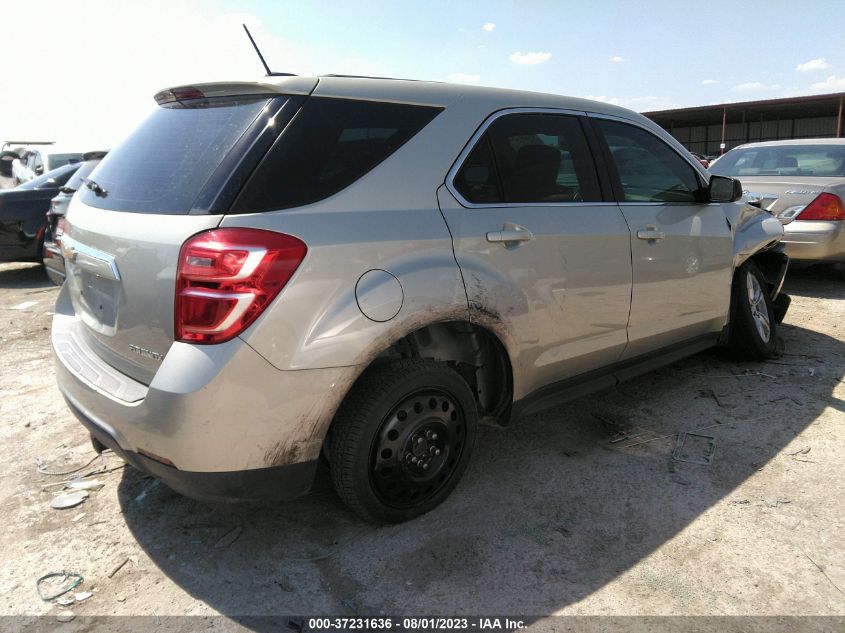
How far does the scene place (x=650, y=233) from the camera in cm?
344

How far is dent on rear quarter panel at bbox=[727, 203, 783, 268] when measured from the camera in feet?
13.8

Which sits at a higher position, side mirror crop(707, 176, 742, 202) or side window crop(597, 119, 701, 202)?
side window crop(597, 119, 701, 202)

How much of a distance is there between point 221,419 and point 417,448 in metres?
0.86

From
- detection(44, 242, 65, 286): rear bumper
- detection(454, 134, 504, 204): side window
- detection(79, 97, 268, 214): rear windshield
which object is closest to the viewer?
detection(79, 97, 268, 214): rear windshield

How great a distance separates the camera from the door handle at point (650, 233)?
339 centimetres

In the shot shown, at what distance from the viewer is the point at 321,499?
2.97 metres

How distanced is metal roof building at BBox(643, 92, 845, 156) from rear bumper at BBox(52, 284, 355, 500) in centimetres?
2972

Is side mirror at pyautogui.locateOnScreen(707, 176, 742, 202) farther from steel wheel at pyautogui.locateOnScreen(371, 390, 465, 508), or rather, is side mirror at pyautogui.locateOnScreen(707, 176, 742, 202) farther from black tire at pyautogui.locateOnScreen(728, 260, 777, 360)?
steel wheel at pyautogui.locateOnScreen(371, 390, 465, 508)

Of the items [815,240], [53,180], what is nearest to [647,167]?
[815,240]

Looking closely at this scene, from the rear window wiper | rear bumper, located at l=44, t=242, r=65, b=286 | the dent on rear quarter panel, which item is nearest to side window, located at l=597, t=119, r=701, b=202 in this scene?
the dent on rear quarter panel

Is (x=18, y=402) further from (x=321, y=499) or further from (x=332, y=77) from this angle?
(x=332, y=77)

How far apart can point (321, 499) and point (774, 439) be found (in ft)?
8.11

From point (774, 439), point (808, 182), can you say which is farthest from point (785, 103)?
point (774, 439)

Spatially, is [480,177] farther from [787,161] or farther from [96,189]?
[787,161]
